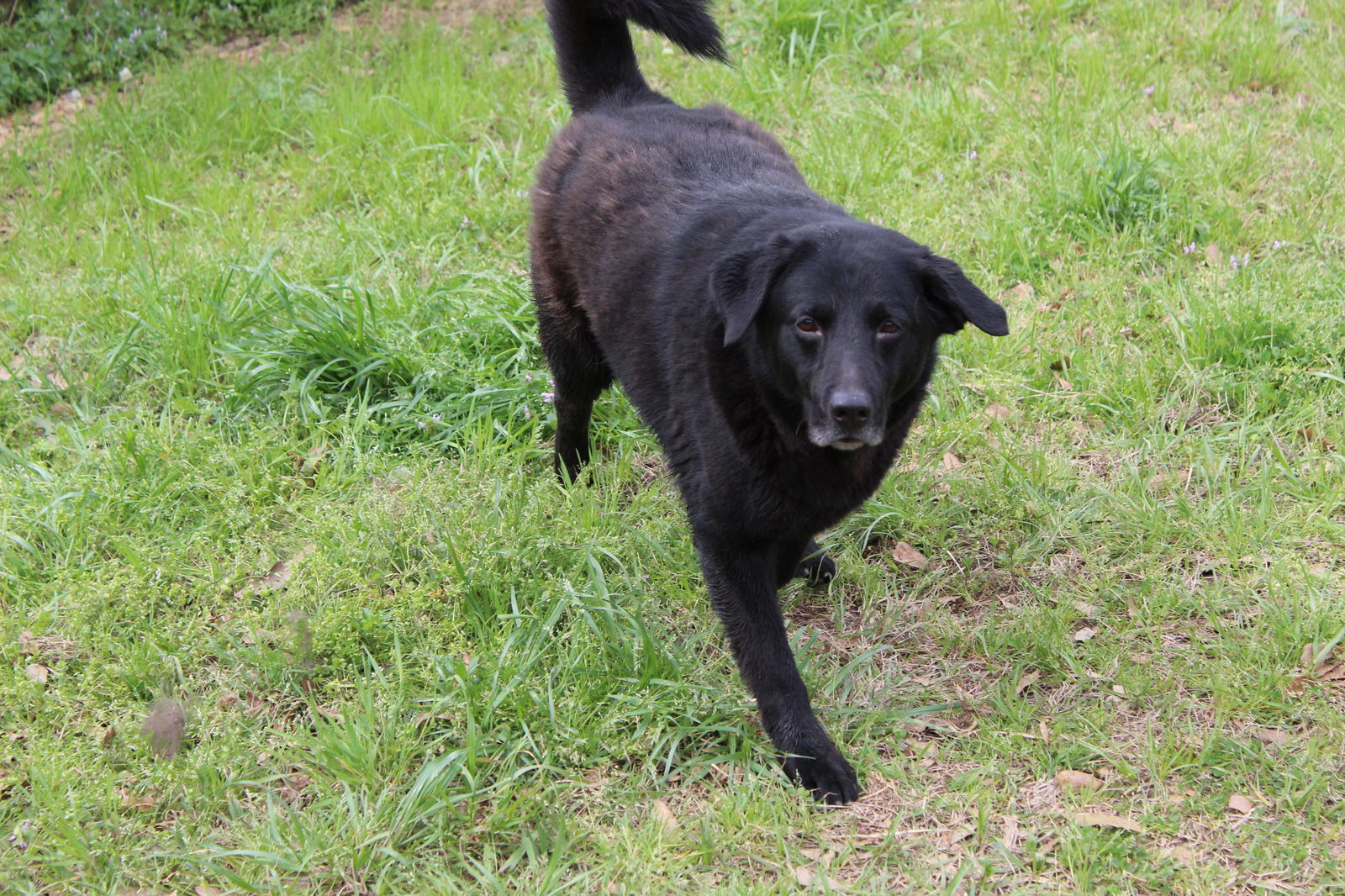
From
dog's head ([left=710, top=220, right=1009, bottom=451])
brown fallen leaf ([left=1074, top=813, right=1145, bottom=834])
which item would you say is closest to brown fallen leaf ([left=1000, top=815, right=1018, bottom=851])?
brown fallen leaf ([left=1074, top=813, right=1145, bottom=834])

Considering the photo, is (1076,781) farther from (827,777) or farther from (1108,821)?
(827,777)

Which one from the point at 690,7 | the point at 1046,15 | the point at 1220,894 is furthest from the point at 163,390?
the point at 1046,15

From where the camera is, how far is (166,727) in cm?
289

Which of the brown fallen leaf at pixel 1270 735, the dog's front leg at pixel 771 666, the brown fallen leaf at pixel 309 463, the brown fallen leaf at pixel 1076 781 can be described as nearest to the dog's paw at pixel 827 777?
the dog's front leg at pixel 771 666

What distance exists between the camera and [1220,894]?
2.38 metres

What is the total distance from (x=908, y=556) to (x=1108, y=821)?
1109mm

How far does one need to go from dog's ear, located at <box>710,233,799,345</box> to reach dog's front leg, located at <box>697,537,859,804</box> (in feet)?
1.94

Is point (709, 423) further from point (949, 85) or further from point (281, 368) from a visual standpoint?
point (949, 85)

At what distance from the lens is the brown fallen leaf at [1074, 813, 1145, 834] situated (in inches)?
99.8

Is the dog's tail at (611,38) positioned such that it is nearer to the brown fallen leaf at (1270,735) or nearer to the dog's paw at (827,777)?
the dog's paw at (827,777)

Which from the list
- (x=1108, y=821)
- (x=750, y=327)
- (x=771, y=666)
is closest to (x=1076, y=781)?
(x=1108, y=821)

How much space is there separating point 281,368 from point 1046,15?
4.29 meters

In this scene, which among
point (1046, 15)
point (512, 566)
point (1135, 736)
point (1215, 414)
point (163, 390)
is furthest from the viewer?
point (1046, 15)

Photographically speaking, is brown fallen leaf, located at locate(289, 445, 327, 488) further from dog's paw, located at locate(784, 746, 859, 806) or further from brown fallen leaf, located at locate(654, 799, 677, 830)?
dog's paw, located at locate(784, 746, 859, 806)
